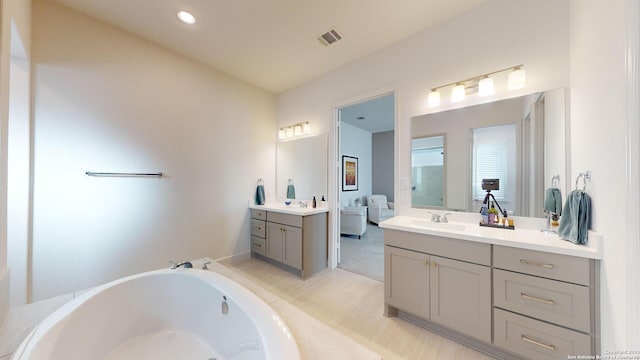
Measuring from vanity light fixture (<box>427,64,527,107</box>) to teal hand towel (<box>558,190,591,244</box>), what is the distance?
3.01 ft

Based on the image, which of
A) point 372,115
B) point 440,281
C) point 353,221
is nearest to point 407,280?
point 440,281

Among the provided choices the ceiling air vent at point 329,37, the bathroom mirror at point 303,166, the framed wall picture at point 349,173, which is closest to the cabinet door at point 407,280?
the bathroom mirror at point 303,166

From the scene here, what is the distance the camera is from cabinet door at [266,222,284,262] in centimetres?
279

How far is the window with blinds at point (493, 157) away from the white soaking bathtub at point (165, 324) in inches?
75.6

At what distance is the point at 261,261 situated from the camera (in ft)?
10.1

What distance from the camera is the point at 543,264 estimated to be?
122 cm

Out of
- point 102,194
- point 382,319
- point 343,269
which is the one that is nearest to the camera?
point 382,319

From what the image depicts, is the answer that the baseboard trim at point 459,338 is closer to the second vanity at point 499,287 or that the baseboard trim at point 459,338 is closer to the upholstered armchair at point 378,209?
the second vanity at point 499,287

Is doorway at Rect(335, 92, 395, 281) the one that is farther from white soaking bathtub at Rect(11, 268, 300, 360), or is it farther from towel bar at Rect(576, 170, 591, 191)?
towel bar at Rect(576, 170, 591, 191)

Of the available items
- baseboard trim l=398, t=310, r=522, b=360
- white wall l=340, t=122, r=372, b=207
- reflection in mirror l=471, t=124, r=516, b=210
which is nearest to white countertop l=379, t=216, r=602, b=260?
reflection in mirror l=471, t=124, r=516, b=210

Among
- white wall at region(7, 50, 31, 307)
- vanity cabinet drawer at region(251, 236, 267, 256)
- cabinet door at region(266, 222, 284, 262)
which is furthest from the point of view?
vanity cabinet drawer at region(251, 236, 267, 256)

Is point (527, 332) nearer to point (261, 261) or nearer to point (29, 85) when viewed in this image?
point (261, 261)

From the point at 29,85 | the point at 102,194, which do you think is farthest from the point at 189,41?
the point at 102,194

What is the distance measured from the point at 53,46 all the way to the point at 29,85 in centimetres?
40
